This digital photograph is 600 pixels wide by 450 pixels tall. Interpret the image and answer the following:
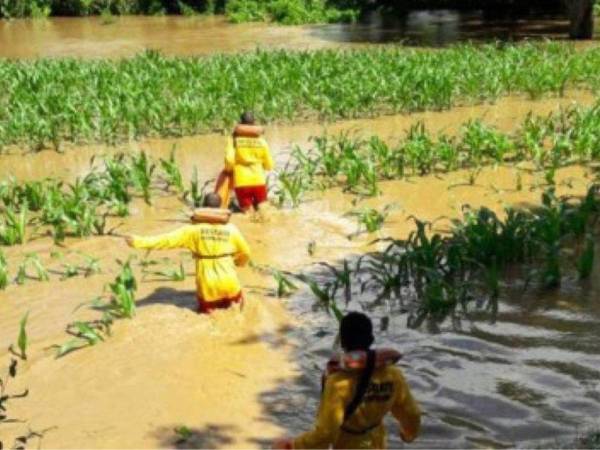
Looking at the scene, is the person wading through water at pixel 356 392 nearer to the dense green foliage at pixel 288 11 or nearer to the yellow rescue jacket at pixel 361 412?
the yellow rescue jacket at pixel 361 412

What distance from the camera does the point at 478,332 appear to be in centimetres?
722

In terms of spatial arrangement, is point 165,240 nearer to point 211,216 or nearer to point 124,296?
point 211,216

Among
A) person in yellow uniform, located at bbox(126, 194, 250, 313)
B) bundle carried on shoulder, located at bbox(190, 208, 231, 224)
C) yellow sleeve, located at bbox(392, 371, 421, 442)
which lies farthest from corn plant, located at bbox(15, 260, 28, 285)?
yellow sleeve, located at bbox(392, 371, 421, 442)

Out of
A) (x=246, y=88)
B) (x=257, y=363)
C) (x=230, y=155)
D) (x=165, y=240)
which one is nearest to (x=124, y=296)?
(x=165, y=240)

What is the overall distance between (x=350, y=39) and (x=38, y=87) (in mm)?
20059

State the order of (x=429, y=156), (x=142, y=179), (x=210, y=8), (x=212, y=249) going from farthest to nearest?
(x=210, y=8), (x=429, y=156), (x=142, y=179), (x=212, y=249)

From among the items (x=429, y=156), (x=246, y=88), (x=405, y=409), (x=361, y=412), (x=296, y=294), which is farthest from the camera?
(x=246, y=88)

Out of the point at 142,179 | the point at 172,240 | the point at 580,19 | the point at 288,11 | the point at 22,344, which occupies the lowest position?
the point at 22,344

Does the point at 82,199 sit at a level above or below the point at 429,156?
below

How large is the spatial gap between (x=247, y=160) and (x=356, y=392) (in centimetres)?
703

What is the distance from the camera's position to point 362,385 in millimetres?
4059

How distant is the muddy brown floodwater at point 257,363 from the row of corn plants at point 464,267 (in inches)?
7.6

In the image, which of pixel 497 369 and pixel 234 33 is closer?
pixel 497 369

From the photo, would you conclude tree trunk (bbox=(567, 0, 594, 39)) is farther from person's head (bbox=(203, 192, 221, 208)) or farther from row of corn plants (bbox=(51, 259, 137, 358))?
row of corn plants (bbox=(51, 259, 137, 358))
